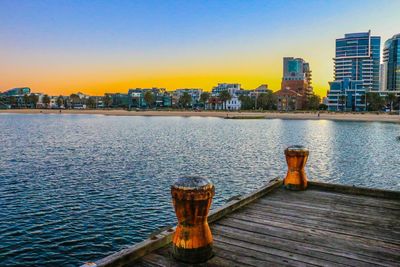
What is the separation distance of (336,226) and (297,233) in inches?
42.6

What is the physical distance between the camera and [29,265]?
1047cm

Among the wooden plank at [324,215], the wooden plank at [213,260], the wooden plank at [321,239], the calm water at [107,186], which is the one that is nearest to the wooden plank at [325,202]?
the wooden plank at [324,215]

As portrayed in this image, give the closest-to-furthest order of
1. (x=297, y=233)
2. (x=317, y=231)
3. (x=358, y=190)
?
1. (x=297, y=233)
2. (x=317, y=231)
3. (x=358, y=190)

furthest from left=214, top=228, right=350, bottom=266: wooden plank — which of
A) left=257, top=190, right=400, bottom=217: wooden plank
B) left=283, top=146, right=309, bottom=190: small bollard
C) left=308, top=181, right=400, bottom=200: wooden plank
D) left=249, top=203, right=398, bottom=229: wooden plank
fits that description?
left=308, top=181, right=400, bottom=200: wooden plank

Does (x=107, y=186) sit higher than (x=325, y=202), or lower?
lower

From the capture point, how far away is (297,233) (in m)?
6.80

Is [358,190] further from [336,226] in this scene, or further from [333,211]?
[336,226]

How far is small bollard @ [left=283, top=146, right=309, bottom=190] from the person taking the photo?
10028 millimetres

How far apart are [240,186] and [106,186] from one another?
8.05 meters

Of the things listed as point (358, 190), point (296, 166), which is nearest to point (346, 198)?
point (358, 190)

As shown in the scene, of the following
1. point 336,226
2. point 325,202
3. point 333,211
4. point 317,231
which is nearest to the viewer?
point 317,231

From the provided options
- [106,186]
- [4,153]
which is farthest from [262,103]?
[106,186]

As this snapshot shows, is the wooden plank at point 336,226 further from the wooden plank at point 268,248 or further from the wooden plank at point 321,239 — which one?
the wooden plank at point 268,248

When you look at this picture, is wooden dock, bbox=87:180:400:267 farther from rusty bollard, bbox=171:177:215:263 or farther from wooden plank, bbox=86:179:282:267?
rusty bollard, bbox=171:177:215:263
